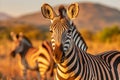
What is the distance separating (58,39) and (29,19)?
4918 inches

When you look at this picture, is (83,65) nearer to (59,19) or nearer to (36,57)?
(59,19)

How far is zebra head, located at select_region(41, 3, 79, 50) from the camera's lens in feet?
20.0

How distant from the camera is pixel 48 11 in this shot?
6.53 metres

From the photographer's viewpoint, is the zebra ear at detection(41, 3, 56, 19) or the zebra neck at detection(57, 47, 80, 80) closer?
the zebra neck at detection(57, 47, 80, 80)

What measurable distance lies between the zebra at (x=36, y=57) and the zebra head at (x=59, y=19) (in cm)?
585

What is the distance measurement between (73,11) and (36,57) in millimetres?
7562

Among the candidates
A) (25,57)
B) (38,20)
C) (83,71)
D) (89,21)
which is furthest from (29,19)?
(83,71)

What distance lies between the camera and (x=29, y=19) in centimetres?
13050

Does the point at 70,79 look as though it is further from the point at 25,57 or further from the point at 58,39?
the point at 25,57

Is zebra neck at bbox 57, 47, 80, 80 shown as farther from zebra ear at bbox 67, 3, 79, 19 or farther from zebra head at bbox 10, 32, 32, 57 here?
zebra head at bbox 10, 32, 32, 57

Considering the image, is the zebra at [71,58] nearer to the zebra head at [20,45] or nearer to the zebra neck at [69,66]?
the zebra neck at [69,66]

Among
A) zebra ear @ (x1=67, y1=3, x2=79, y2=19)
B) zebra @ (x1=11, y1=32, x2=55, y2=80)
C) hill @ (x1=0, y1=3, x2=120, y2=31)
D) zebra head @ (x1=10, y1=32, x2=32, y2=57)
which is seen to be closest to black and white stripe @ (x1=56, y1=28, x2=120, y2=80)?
zebra ear @ (x1=67, y1=3, x2=79, y2=19)

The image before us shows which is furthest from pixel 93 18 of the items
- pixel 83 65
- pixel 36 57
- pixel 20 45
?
pixel 83 65

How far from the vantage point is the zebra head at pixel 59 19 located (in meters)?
6.09
